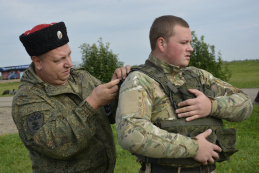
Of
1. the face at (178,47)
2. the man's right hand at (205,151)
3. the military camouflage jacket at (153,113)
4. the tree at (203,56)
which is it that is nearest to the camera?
the military camouflage jacket at (153,113)

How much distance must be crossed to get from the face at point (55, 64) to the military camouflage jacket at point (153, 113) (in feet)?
3.02

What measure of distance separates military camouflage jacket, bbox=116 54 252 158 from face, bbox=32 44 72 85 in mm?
920

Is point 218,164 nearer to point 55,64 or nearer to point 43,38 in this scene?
point 55,64

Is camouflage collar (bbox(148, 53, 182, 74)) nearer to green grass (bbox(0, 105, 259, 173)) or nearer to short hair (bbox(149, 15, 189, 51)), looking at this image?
short hair (bbox(149, 15, 189, 51))

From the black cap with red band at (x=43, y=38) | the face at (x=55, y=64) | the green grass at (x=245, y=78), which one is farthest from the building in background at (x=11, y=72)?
the face at (x=55, y=64)

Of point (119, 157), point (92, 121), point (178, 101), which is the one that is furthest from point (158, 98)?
point (119, 157)

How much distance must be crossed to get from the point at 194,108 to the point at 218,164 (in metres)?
4.15

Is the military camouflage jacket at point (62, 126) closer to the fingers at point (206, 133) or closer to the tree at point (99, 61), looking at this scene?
the fingers at point (206, 133)

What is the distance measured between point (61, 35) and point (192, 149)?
1.83 metres

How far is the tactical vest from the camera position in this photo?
245cm

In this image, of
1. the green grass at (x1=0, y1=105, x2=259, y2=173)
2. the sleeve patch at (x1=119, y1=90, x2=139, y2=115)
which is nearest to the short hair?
the sleeve patch at (x1=119, y1=90, x2=139, y2=115)

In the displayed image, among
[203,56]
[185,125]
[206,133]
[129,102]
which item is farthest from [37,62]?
[203,56]

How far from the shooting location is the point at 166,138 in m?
2.25

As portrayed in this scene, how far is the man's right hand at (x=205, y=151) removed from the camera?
7.81ft
